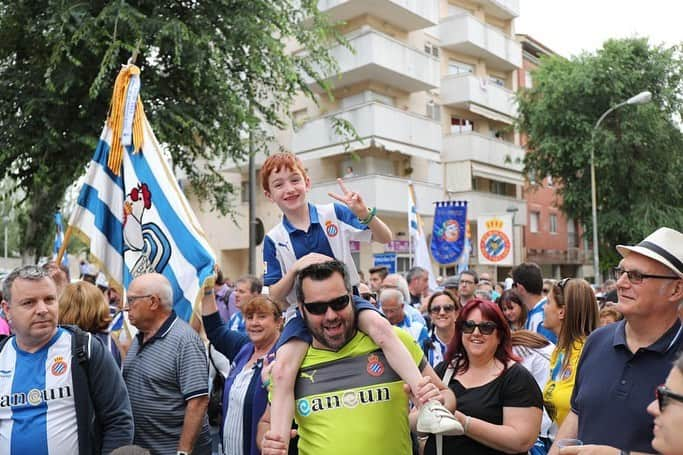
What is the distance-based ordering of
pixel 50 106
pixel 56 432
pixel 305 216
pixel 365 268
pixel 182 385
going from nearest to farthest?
pixel 56 432 → pixel 305 216 → pixel 182 385 → pixel 50 106 → pixel 365 268

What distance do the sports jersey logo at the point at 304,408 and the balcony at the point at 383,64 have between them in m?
21.7

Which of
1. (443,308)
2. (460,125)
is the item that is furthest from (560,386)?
(460,125)

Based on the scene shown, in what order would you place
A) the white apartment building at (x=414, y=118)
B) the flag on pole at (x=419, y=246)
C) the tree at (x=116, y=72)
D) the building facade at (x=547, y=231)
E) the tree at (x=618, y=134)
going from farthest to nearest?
the building facade at (x=547, y=231), the tree at (x=618, y=134), the white apartment building at (x=414, y=118), the flag on pole at (x=419, y=246), the tree at (x=116, y=72)

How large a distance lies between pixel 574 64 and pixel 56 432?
29721 millimetres

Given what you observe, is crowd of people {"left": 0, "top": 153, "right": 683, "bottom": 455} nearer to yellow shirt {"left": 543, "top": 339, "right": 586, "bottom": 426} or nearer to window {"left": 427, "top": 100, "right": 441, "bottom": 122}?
yellow shirt {"left": 543, "top": 339, "right": 586, "bottom": 426}

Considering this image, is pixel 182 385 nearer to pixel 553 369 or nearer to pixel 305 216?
pixel 305 216

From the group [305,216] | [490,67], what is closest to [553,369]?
[305,216]

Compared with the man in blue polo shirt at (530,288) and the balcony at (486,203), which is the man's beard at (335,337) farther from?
the balcony at (486,203)

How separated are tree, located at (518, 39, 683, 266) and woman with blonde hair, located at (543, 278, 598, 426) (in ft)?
82.3

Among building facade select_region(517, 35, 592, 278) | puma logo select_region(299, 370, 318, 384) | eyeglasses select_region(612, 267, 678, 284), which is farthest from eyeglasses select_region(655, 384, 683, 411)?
building facade select_region(517, 35, 592, 278)

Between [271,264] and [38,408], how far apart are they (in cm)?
156

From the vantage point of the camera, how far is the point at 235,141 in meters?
12.1

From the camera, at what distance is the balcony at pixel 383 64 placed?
2512 cm

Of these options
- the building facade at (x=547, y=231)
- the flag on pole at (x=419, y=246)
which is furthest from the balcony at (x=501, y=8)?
the flag on pole at (x=419, y=246)
